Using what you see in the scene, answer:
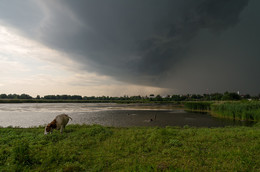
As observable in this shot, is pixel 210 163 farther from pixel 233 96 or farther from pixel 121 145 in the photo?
pixel 233 96

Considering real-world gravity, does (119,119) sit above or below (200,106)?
below


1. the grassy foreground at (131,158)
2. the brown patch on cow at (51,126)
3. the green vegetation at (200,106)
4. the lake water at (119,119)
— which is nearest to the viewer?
the grassy foreground at (131,158)

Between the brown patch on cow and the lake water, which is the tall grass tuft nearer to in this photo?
the lake water

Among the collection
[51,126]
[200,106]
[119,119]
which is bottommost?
[119,119]

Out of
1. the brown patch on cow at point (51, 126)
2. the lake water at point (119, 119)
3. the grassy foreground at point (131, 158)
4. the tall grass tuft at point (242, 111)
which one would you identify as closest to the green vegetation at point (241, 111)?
the tall grass tuft at point (242, 111)

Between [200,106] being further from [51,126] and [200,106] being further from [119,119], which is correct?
[51,126]

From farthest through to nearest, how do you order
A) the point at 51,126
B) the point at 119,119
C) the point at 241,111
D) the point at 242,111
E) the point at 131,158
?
1. the point at 241,111
2. the point at 242,111
3. the point at 119,119
4. the point at 51,126
5. the point at 131,158

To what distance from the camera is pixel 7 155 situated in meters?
7.18

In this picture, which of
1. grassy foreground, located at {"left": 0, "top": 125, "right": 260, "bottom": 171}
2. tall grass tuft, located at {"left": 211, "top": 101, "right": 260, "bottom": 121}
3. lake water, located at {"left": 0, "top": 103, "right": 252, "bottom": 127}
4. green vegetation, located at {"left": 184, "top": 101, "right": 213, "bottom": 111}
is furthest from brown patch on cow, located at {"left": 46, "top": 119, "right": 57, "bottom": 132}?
green vegetation, located at {"left": 184, "top": 101, "right": 213, "bottom": 111}

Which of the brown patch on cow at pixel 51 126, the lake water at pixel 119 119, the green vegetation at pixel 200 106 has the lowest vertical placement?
the lake water at pixel 119 119

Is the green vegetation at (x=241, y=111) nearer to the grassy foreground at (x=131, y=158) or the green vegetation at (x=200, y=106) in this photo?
the green vegetation at (x=200, y=106)

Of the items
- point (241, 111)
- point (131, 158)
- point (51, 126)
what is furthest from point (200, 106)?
point (51, 126)

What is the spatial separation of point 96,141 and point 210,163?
738 cm

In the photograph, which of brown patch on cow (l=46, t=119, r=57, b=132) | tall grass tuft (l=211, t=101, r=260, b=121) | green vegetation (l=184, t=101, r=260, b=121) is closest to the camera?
brown patch on cow (l=46, t=119, r=57, b=132)
